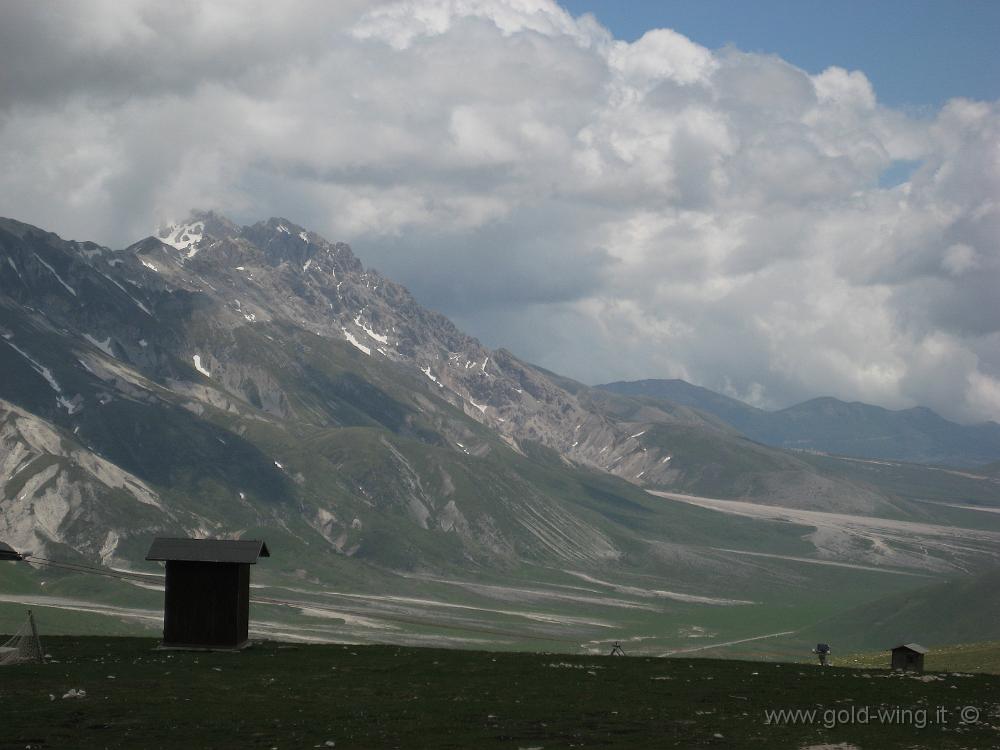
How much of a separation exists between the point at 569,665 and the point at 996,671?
2914 cm

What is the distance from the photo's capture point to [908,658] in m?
73.4

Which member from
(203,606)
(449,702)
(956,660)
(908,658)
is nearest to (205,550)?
(203,606)

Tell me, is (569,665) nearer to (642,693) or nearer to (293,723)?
(642,693)

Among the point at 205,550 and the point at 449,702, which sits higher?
the point at 205,550

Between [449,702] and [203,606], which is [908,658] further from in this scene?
[203,606]

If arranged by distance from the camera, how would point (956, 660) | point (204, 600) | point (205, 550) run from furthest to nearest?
point (956, 660)
point (205, 550)
point (204, 600)

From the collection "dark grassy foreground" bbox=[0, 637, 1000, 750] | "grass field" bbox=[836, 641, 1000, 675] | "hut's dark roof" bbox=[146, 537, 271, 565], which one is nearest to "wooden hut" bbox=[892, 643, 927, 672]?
"grass field" bbox=[836, 641, 1000, 675]

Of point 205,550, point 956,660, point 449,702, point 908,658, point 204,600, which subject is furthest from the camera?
point 956,660

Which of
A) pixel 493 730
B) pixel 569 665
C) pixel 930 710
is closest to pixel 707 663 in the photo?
pixel 569 665

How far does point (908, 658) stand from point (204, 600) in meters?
45.4

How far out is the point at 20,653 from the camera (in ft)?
216

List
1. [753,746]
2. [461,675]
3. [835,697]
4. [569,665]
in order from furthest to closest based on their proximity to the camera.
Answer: [569,665]
[461,675]
[835,697]
[753,746]

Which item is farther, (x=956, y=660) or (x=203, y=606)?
(x=956, y=660)

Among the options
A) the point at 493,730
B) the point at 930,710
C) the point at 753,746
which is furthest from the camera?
the point at 930,710
